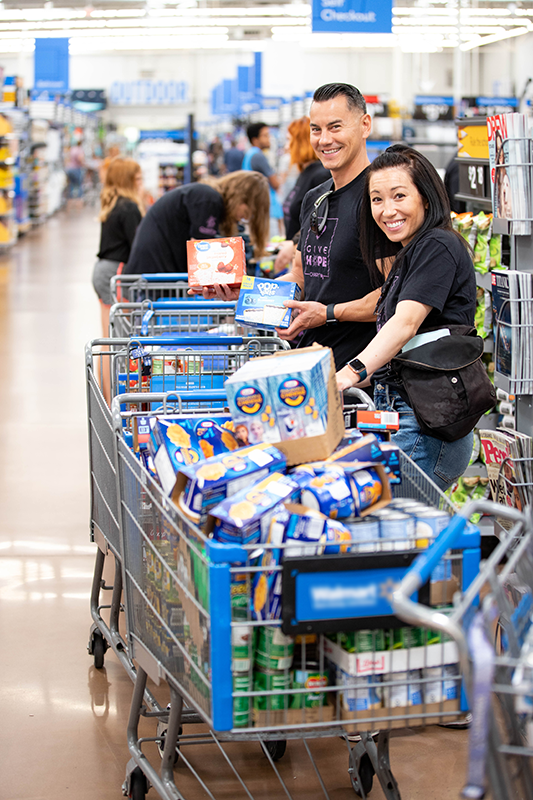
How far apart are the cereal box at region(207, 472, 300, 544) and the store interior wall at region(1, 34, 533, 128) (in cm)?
2114

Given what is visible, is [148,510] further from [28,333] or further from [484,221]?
[28,333]

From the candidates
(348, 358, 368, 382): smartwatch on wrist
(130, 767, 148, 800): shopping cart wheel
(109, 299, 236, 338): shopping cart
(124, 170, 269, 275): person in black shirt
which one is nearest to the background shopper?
(124, 170, 269, 275): person in black shirt

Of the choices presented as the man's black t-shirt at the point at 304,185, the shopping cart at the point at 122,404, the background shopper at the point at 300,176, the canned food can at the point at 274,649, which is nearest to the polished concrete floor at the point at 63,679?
the shopping cart at the point at 122,404

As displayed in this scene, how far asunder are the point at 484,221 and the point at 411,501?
85.2 inches

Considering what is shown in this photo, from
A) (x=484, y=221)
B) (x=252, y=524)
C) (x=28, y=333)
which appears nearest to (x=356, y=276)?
(x=484, y=221)

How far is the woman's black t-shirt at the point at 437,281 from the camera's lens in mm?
2287

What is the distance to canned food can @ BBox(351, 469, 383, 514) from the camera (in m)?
1.74

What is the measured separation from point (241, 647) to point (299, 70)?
2979 centimetres

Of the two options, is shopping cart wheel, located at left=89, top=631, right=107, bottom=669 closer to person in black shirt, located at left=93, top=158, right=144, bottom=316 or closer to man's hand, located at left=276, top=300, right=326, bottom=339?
man's hand, located at left=276, top=300, right=326, bottom=339

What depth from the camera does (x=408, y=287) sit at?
2.31 meters

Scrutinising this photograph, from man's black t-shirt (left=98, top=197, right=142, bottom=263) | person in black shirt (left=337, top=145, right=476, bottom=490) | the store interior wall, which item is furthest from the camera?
the store interior wall

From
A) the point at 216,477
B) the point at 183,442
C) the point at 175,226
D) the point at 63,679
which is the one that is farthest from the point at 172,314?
the point at 216,477

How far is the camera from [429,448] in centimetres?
247

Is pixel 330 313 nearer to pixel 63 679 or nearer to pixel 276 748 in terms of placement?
pixel 276 748
